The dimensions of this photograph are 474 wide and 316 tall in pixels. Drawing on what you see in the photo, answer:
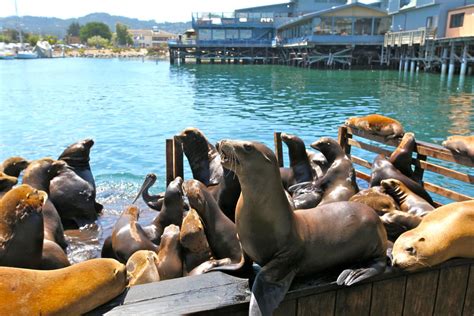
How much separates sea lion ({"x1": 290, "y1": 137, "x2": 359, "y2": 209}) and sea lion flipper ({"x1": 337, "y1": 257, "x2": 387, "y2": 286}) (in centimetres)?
253

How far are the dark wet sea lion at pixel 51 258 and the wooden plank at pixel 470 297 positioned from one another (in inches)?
A: 120

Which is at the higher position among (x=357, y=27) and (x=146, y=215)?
(x=357, y=27)

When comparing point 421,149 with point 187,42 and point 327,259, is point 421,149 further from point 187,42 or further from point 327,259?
point 187,42

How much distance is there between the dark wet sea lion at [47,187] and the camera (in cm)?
461

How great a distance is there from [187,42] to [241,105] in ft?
135

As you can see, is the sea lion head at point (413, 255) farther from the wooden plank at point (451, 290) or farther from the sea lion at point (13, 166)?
the sea lion at point (13, 166)

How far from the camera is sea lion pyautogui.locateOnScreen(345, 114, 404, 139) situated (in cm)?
691

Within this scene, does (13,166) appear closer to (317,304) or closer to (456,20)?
(317,304)

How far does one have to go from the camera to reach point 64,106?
22.7 m

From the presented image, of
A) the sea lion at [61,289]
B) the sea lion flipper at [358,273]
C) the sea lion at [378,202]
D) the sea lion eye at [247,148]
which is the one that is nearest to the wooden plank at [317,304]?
the sea lion flipper at [358,273]

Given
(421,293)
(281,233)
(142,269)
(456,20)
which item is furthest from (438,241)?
(456,20)

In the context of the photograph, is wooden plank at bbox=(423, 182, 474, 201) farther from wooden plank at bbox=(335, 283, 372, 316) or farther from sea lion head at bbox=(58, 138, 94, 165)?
sea lion head at bbox=(58, 138, 94, 165)

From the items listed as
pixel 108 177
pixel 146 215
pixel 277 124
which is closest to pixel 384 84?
pixel 277 124

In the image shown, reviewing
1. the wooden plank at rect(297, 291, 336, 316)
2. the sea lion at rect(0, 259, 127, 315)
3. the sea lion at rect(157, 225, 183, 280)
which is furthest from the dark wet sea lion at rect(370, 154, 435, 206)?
the sea lion at rect(0, 259, 127, 315)
